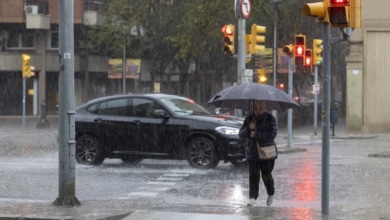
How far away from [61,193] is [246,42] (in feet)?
45.3

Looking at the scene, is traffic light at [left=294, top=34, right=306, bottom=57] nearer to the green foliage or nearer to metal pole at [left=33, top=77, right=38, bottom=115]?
the green foliage

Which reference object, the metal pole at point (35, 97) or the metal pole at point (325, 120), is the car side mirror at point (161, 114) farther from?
the metal pole at point (35, 97)

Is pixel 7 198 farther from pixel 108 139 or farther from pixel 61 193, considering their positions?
pixel 108 139

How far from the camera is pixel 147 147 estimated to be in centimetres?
1878

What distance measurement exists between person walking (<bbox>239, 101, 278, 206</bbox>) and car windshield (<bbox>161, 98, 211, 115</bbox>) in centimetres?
676

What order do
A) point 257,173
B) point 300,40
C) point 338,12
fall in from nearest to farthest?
point 338,12 < point 257,173 < point 300,40

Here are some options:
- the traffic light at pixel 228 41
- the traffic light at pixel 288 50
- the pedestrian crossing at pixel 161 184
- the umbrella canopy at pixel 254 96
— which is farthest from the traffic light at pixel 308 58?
the umbrella canopy at pixel 254 96

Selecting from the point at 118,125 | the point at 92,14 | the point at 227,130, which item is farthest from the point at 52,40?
the point at 227,130

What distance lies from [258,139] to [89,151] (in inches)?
321

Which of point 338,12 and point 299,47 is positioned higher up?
point 299,47

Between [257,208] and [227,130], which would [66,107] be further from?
[227,130]

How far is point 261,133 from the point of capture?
39.8 ft

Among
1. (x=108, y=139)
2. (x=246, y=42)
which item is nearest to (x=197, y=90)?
(x=246, y=42)

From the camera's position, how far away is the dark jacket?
1209 centimetres
